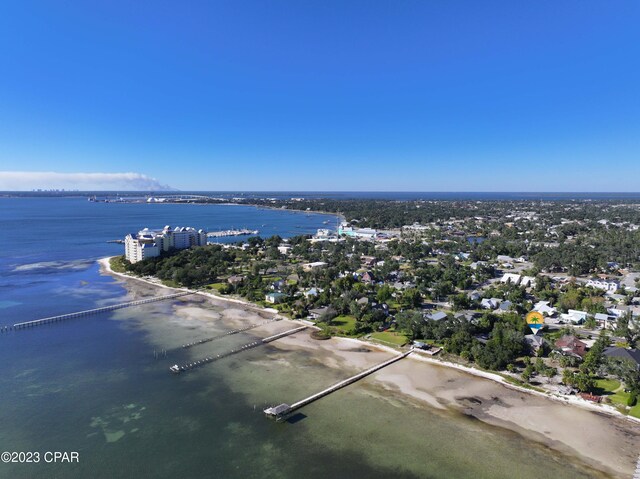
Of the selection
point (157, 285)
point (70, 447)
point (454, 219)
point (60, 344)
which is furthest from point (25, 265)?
point (454, 219)

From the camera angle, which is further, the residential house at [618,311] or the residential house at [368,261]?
the residential house at [368,261]

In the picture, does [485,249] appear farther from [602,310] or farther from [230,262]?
[230,262]

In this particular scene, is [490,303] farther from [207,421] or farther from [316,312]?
[207,421]

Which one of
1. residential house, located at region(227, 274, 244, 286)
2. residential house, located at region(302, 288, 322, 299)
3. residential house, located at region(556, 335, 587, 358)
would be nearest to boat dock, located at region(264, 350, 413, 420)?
residential house, located at region(556, 335, 587, 358)

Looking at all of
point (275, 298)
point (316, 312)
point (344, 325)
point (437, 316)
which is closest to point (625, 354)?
point (437, 316)
